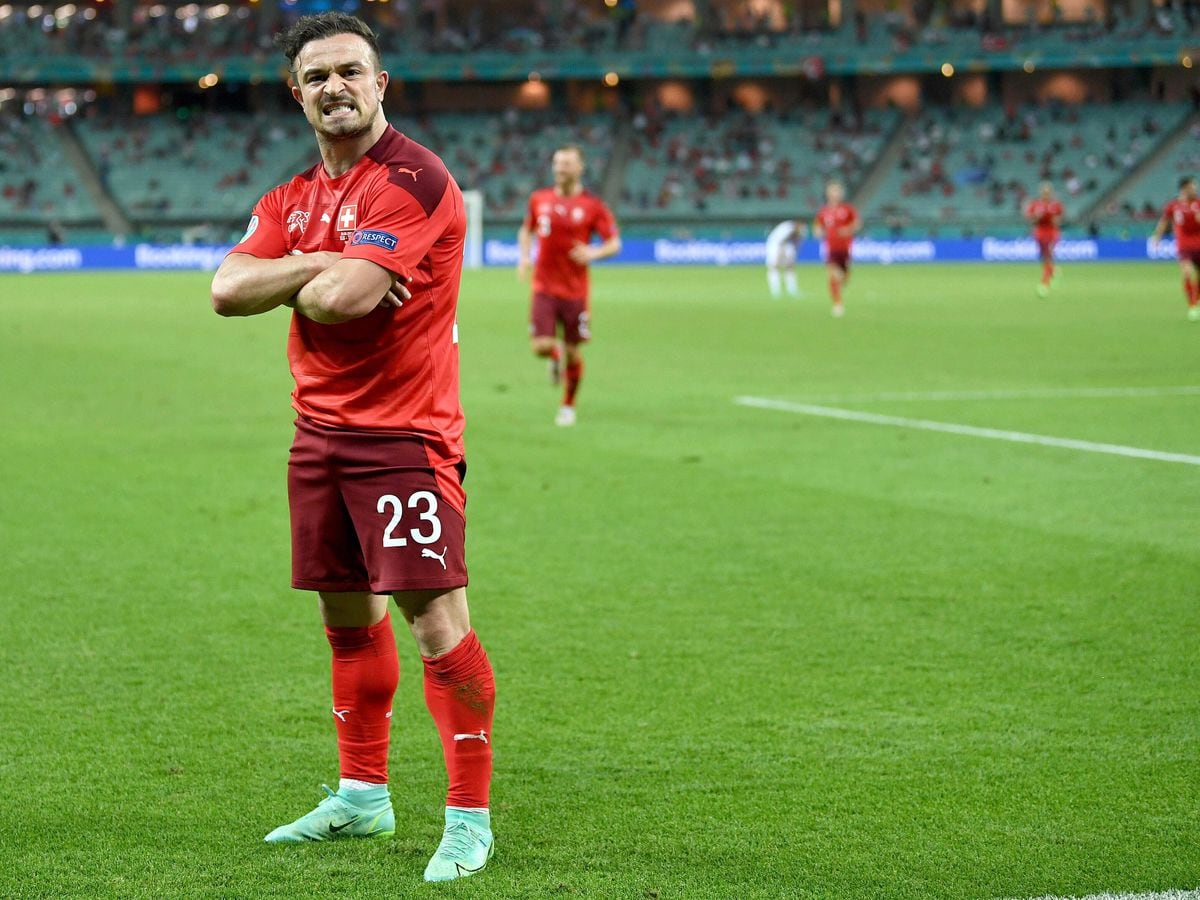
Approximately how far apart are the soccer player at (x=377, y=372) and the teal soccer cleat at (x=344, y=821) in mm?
18

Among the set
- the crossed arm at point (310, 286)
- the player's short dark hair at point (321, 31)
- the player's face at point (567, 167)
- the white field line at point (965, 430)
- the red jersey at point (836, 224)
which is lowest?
the white field line at point (965, 430)

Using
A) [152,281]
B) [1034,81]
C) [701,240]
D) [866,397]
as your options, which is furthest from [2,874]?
[1034,81]

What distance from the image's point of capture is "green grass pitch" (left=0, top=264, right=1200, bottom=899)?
4.15 metres

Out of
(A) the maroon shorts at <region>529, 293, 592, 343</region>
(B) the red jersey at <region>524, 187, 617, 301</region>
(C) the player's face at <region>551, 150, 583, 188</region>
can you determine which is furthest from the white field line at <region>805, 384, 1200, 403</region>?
(C) the player's face at <region>551, 150, 583, 188</region>

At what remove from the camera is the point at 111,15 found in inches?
2566

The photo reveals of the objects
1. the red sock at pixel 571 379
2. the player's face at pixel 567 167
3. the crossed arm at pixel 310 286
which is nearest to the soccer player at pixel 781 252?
the player's face at pixel 567 167

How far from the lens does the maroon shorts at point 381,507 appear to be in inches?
156

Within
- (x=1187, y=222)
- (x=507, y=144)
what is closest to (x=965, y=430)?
(x=1187, y=222)

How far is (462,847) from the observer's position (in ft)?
13.2

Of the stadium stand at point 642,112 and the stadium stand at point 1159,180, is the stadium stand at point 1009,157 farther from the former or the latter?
the stadium stand at point 1159,180

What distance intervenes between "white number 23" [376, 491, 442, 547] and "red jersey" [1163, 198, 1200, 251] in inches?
910

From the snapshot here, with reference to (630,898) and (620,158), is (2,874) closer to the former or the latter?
(630,898)

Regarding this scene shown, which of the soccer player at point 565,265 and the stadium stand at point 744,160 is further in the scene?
the stadium stand at point 744,160

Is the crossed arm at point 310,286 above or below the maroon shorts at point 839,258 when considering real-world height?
above
